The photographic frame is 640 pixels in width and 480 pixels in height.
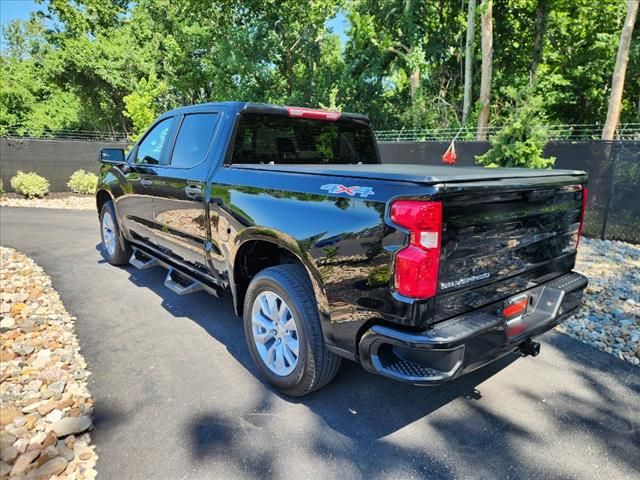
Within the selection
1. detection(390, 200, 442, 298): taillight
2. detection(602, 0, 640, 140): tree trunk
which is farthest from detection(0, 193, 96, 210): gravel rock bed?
detection(602, 0, 640, 140): tree trunk

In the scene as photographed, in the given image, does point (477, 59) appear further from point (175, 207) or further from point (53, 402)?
point (53, 402)

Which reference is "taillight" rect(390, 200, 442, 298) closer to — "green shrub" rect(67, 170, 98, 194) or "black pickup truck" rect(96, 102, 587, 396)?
"black pickup truck" rect(96, 102, 587, 396)

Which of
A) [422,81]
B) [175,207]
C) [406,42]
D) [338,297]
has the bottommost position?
[338,297]

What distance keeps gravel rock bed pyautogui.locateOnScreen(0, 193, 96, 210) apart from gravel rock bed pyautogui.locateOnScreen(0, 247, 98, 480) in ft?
26.4

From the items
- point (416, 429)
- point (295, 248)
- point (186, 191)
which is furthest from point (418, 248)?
point (186, 191)

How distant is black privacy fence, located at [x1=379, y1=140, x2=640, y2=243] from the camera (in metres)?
7.18

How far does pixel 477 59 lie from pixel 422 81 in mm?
2590

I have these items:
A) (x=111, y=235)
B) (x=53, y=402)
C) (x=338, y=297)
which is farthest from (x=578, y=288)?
(x=111, y=235)

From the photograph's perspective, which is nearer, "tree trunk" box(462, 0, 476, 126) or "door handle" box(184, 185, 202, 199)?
"door handle" box(184, 185, 202, 199)

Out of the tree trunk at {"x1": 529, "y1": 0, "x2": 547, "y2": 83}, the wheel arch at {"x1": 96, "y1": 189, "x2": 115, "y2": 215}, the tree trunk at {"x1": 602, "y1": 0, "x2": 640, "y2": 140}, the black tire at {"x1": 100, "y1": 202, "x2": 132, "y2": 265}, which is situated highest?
the tree trunk at {"x1": 529, "y1": 0, "x2": 547, "y2": 83}

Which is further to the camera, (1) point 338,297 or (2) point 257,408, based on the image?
(2) point 257,408

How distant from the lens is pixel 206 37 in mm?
21828

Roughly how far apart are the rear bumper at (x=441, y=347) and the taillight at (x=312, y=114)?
86.3 inches

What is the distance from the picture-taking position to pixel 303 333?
2.62m
